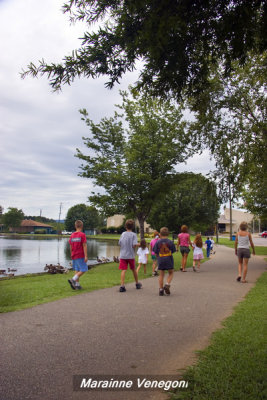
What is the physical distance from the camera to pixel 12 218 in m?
121

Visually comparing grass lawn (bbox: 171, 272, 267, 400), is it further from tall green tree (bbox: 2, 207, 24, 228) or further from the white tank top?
tall green tree (bbox: 2, 207, 24, 228)

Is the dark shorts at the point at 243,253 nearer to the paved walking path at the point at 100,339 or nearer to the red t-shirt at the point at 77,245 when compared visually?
the paved walking path at the point at 100,339

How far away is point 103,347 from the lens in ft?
13.5

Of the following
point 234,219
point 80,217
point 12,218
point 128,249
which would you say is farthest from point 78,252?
point 12,218

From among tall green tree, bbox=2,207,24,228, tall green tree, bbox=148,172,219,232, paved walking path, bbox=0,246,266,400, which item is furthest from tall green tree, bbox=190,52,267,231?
tall green tree, bbox=2,207,24,228

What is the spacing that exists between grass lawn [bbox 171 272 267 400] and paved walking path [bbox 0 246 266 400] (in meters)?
0.24

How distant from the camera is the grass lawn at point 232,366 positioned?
290cm

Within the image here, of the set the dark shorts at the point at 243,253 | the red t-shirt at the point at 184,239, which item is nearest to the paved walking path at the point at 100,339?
the dark shorts at the point at 243,253

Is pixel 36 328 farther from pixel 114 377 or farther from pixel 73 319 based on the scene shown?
pixel 114 377

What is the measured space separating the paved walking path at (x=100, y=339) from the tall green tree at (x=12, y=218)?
121933 millimetres

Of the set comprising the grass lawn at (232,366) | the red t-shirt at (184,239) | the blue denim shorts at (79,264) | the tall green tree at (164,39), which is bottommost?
the grass lawn at (232,366)

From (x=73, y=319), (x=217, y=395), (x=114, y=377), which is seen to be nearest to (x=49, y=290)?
(x=73, y=319)

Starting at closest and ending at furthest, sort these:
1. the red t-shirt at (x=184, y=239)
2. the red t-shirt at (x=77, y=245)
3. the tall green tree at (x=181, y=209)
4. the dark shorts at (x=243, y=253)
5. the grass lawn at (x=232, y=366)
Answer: the grass lawn at (x=232, y=366)
the red t-shirt at (x=77, y=245)
the dark shorts at (x=243, y=253)
the red t-shirt at (x=184, y=239)
the tall green tree at (x=181, y=209)

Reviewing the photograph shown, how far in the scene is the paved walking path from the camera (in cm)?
316
